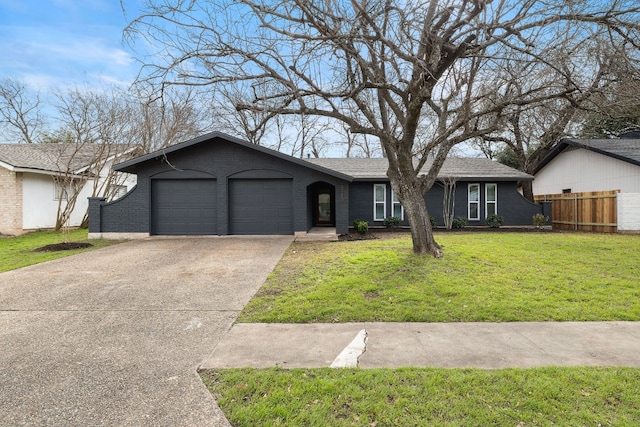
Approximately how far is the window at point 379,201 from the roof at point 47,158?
551 inches

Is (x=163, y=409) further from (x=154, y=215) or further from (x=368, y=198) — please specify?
(x=368, y=198)

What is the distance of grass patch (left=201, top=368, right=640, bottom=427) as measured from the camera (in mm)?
2506

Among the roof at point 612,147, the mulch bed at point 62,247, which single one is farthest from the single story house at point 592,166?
the mulch bed at point 62,247

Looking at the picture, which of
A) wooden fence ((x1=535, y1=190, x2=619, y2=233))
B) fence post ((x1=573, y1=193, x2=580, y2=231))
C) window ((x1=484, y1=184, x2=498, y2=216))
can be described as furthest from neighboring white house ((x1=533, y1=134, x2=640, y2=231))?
window ((x1=484, y1=184, x2=498, y2=216))

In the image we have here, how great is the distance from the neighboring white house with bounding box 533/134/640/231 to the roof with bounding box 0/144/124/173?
2306 centimetres

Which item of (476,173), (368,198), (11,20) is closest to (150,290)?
(11,20)

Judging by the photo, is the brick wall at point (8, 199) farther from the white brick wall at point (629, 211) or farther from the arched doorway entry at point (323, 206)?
the white brick wall at point (629, 211)

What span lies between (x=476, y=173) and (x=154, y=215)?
14.7 meters

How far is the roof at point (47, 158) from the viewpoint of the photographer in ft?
48.9

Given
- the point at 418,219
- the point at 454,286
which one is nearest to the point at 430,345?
the point at 454,286

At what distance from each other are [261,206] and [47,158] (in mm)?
12230

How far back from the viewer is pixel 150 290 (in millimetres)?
6160

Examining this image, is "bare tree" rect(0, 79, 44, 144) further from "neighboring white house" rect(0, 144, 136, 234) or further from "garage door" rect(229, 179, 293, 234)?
"garage door" rect(229, 179, 293, 234)

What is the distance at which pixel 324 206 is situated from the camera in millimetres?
17953
